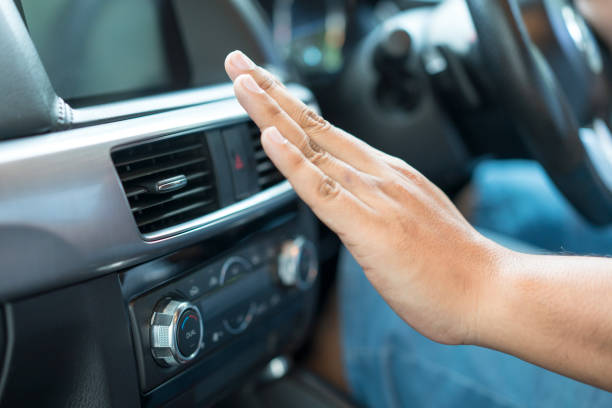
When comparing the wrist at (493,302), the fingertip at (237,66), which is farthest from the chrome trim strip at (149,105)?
the wrist at (493,302)

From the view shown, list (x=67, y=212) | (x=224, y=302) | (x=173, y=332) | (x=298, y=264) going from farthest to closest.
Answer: (x=298, y=264) → (x=224, y=302) → (x=173, y=332) → (x=67, y=212)

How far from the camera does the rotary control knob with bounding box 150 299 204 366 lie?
575mm

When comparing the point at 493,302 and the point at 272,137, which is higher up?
the point at 272,137

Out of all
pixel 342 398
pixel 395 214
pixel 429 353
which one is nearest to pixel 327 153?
pixel 395 214

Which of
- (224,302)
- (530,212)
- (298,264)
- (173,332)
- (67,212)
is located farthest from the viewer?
(530,212)

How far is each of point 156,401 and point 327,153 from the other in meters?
0.32

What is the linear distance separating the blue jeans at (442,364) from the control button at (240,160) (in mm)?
343

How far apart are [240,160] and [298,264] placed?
0.20 m

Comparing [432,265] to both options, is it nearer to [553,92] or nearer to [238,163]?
[238,163]

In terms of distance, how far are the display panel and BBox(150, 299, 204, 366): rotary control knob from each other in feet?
0.79

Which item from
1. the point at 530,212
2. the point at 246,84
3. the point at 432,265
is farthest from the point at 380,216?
the point at 530,212

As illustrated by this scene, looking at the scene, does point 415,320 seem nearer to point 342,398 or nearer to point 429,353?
point 429,353

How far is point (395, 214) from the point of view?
21.1 inches

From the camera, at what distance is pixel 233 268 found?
2.27ft
